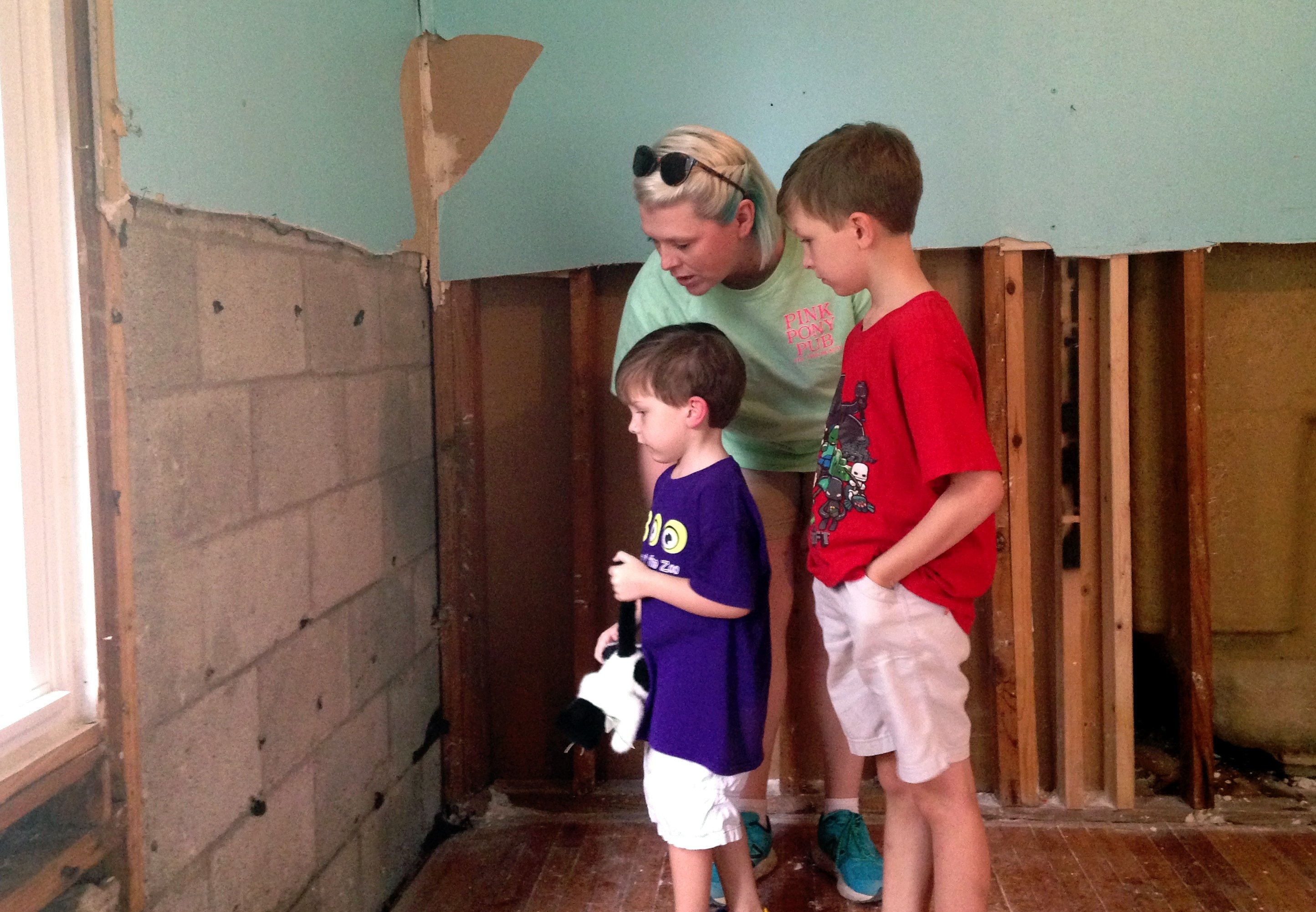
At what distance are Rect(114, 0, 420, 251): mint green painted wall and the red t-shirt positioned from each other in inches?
36.2

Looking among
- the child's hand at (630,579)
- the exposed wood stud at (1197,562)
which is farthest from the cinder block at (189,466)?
the exposed wood stud at (1197,562)

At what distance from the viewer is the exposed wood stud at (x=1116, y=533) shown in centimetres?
212

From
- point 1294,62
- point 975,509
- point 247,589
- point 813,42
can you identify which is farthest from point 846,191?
point 1294,62

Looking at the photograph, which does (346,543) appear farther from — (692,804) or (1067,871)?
(1067,871)

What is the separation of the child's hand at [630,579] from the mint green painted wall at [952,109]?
0.93 metres

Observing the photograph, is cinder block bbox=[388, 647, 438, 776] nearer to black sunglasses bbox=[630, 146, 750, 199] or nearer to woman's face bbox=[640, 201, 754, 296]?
woman's face bbox=[640, 201, 754, 296]

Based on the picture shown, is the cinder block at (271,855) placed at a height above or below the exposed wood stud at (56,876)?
below

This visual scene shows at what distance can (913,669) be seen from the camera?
138 cm

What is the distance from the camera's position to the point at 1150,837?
81.6 inches

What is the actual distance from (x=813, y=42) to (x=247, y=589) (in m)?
1.60

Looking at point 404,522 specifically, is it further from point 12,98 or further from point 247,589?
point 12,98

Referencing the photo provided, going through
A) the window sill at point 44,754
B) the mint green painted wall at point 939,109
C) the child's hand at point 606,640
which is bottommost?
the child's hand at point 606,640

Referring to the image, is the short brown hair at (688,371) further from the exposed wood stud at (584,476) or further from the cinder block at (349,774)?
the cinder block at (349,774)

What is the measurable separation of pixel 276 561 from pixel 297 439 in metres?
0.20
